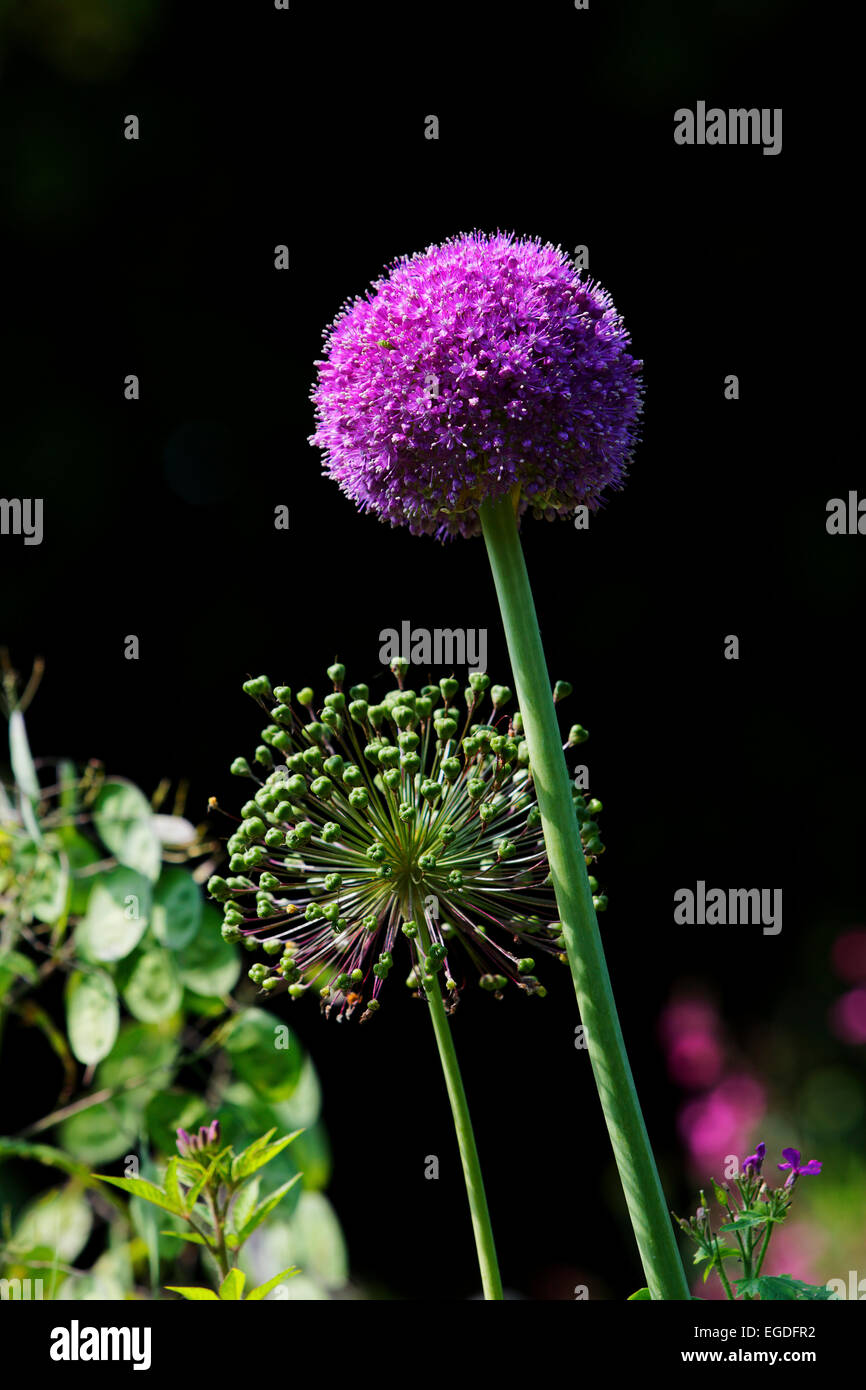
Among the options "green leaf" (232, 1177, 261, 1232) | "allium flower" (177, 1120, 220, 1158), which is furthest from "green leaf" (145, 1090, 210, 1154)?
"allium flower" (177, 1120, 220, 1158)

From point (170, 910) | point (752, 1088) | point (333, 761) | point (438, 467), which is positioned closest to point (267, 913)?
point (333, 761)

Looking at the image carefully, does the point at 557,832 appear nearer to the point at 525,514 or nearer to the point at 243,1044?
the point at 525,514

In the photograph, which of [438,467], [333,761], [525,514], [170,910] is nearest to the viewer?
[438,467]

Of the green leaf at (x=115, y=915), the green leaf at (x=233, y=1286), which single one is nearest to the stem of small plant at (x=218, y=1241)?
the green leaf at (x=233, y=1286)

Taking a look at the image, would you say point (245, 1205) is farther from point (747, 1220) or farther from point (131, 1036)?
point (131, 1036)

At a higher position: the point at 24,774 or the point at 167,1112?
the point at 24,774

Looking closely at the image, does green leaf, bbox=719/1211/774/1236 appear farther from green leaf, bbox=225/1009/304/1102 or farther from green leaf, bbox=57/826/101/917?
green leaf, bbox=57/826/101/917

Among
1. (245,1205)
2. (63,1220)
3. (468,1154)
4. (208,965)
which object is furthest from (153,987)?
(468,1154)

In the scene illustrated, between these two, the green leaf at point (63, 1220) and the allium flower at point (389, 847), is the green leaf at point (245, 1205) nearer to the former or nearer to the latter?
the allium flower at point (389, 847)
